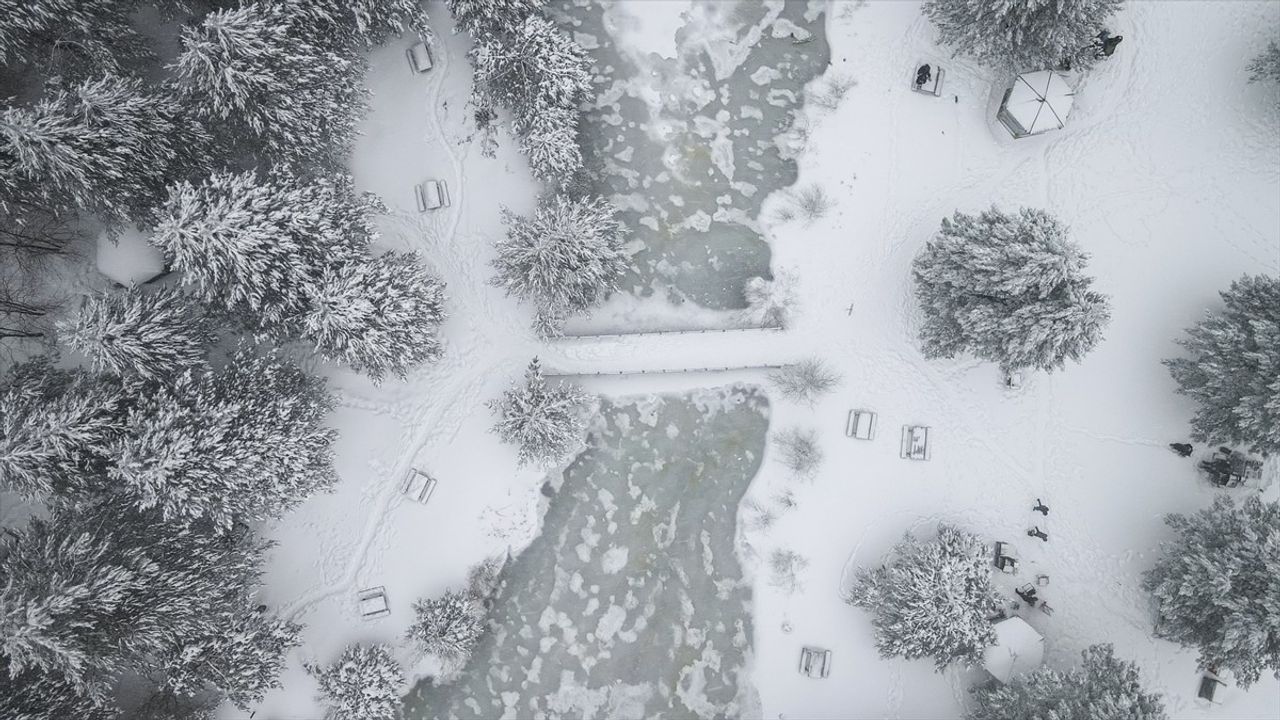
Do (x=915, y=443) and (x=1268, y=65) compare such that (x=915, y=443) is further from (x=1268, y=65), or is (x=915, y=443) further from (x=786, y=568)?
(x=1268, y=65)

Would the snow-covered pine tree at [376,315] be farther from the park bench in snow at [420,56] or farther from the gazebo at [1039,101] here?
the gazebo at [1039,101]

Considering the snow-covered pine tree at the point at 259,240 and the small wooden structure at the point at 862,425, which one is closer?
the snow-covered pine tree at the point at 259,240

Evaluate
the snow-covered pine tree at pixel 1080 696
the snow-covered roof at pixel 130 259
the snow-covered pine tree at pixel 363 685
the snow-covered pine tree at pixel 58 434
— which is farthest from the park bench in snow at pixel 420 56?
the snow-covered pine tree at pixel 1080 696

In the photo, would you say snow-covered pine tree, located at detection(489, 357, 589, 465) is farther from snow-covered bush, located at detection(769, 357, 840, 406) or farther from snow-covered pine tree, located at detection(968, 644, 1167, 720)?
snow-covered pine tree, located at detection(968, 644, 1167, 720)

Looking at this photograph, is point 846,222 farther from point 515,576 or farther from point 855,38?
point 515,576

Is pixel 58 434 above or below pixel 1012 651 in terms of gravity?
below

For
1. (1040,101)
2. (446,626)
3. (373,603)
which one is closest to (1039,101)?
(1040,101)
